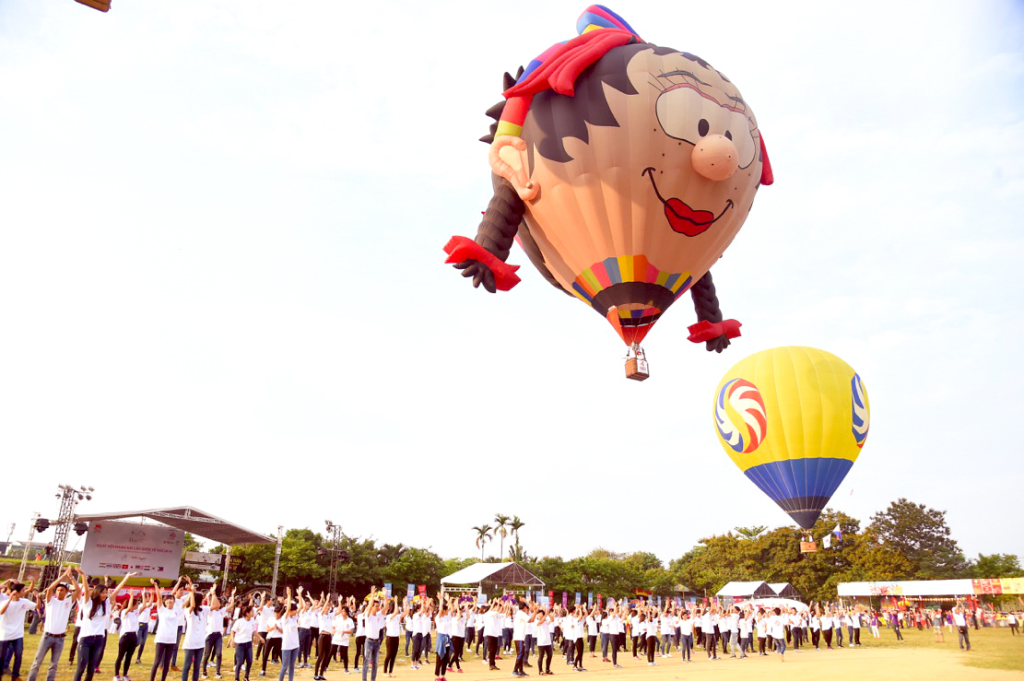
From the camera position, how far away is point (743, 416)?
23.6 metres

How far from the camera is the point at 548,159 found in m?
11.6

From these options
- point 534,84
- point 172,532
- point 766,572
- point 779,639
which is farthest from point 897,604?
point 534,84

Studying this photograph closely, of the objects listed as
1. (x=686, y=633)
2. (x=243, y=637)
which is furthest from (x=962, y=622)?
(x=243, y=637)

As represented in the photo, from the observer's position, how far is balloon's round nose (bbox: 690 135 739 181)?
36.1ft

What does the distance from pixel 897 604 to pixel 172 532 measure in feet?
150

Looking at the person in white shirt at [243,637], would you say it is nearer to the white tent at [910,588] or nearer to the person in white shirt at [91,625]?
the person in white shirt at [91,625]

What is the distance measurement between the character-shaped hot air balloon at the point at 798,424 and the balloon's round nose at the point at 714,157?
13.4m

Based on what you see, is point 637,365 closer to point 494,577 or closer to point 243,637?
point 243,637

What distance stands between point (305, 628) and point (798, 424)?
15.8 meters

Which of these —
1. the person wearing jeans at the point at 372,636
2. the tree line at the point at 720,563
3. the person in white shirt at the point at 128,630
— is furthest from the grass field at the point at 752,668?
the tree line at the point at 720,563

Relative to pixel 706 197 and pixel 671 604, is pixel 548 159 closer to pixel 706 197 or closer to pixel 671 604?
pixel 706 197

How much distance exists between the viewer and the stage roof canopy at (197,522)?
103ft

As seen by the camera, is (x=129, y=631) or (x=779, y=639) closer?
(x=129, y=631)

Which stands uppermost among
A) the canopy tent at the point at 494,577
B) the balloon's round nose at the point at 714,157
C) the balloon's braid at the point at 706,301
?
the balloon's round nose at the point at 714,157
